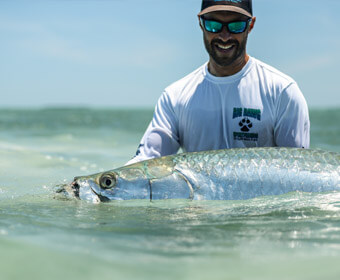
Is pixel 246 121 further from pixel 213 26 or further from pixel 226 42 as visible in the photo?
pixel 213 26

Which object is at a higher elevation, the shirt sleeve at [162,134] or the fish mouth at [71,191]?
the shirt sleeve at [162,134]

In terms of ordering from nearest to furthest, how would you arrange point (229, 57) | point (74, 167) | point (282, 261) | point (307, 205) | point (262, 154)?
point (282, 261) → point (307, 205) → point (262, 154) → point (229, 57) → point (74, 167)

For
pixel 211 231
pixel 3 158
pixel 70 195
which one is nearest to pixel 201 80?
pixel 70 195

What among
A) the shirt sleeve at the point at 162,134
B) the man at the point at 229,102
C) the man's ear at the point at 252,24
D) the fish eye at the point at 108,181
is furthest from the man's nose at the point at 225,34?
the fish eye at the point at 108,181

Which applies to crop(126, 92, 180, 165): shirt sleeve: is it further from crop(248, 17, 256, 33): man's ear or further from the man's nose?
crop(248, 17, 256, 33): man's ear

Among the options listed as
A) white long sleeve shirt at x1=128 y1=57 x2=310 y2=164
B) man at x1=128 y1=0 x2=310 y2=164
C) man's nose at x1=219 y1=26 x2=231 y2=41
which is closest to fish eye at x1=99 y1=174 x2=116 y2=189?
white long sleeve shirt at x1=128 y1=57 x2=310 y2=164

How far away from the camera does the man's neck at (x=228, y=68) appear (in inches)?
183

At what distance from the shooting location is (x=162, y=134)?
476 centimetres

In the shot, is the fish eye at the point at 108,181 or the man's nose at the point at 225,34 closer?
the fish eye at the point at 108,181

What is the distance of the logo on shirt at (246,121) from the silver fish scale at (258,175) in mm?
821

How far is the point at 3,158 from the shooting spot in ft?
28.0

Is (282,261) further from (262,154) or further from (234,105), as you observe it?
(234,105)

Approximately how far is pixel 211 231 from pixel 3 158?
627 cm

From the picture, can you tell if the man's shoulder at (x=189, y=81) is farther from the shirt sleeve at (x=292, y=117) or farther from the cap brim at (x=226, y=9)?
the shirt sleeve at (x=292, y=117)
